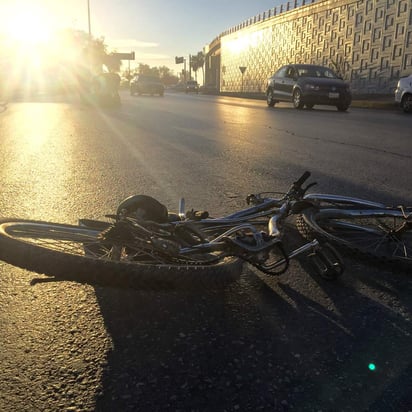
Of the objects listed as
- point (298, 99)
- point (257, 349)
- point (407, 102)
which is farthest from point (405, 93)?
point (257, 349)

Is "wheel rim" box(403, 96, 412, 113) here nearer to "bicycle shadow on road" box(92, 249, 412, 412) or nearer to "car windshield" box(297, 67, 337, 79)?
"car windshield" box(297, 67, 337, 79)

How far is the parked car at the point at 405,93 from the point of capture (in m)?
16.2

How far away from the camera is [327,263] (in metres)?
2.29

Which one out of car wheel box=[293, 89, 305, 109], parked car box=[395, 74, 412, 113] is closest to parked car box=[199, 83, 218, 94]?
car wheel box=[293, 89, 305, 109]

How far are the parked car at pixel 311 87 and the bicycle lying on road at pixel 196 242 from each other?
15.4 m

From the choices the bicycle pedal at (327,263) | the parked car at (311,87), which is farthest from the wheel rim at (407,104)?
the bicycle pedal at (327,263)

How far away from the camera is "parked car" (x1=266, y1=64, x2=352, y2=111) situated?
1752 cm

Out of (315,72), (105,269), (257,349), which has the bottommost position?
(257,349)

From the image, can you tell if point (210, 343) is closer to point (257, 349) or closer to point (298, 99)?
point (257, 349)

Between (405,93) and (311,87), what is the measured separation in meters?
3.36

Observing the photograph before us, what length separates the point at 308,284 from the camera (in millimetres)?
2297

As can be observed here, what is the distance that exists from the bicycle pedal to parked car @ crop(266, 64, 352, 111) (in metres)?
16.2

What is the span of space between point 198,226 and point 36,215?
1.59 metres

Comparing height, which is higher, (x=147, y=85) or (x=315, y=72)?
(x=315, y=72)
